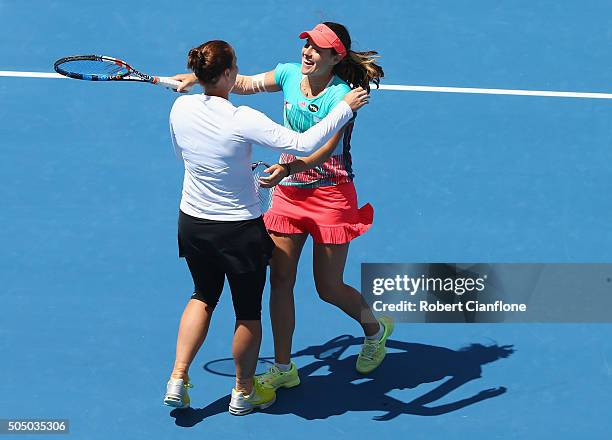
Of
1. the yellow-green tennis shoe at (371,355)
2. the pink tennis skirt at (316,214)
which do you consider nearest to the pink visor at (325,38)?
the pink tennis skirt at (316,214)

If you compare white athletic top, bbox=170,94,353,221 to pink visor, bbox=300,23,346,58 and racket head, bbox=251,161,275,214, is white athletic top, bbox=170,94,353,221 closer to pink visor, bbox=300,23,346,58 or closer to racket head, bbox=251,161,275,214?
racket head, bbox=251,161,275,214

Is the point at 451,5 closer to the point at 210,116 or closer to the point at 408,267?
the point at 408,267

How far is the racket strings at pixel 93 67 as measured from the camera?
21.9ft

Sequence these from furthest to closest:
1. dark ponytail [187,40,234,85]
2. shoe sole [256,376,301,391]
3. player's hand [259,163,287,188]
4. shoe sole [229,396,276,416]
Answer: shoe sole [256,376,301,391] < shoe sole [229,396,276,416] < player's hand [259,163,287,188] < dark ponytail [187,40,234,85]

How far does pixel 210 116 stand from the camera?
5.60 metres

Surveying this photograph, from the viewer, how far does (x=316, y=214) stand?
6215 millimetres

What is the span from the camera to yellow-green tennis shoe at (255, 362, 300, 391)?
6.31m

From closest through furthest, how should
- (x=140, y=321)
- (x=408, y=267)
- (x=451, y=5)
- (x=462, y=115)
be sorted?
Answer: (x=140, y=321) → (x=408, y=267) → (x=462, y=115) → (x=451, y=5)

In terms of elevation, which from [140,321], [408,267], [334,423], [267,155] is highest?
[267,155]

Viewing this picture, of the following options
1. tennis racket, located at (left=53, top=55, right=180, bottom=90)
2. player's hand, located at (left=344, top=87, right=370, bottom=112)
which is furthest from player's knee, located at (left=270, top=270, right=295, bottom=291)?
tennis racket, located at (left=53, top=55, right=180, bottom=90)

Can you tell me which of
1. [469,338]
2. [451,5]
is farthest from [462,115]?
[469,338]

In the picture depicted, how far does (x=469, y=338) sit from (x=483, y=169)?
180cm

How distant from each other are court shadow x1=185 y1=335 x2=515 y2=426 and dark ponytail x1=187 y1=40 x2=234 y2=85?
1816mm

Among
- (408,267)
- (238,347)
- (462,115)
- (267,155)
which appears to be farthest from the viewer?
(462,115)
